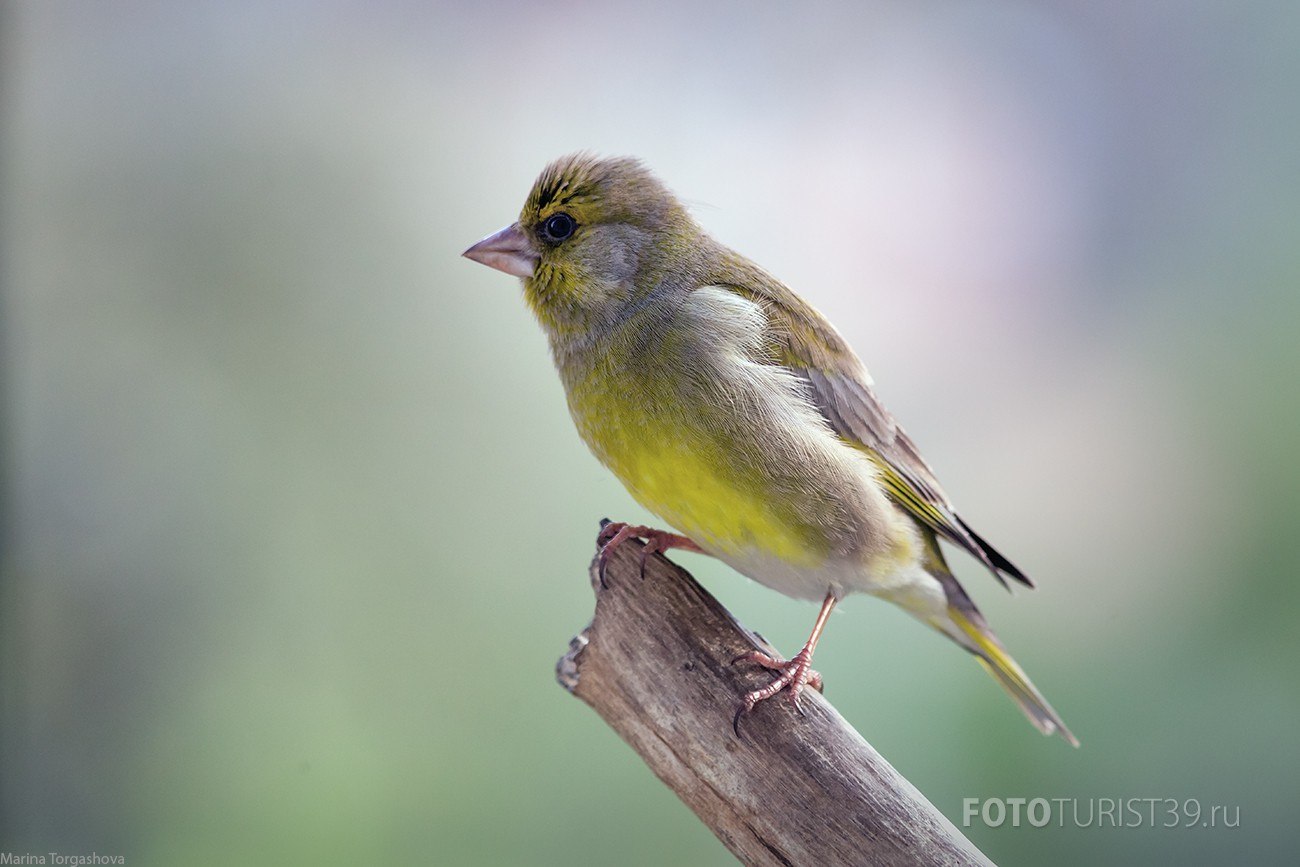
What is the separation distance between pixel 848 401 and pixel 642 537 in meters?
0.45

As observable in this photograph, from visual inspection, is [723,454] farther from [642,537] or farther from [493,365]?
[493,365]

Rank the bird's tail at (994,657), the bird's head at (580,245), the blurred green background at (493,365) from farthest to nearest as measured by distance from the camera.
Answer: the blurred green background at (493,365) → the bird's tail at (994,657) → the bird's head at (580,245)

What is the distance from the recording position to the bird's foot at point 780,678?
5.30ft

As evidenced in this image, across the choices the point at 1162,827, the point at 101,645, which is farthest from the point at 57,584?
the point at 1162,827

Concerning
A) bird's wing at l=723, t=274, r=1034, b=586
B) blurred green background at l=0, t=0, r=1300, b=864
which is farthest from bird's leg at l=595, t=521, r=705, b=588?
blurred green background at l=0, t=0, r=1300, b=864

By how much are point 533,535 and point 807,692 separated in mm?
1154

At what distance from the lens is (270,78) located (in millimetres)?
2621

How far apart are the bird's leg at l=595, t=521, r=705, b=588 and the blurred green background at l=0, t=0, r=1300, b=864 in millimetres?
692

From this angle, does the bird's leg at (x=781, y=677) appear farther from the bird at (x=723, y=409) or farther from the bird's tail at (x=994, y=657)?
the bird's tail at (x=994, y=657)

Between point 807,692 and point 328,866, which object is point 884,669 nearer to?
point 807,692

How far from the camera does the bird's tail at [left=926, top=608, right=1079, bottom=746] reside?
2.11 metres

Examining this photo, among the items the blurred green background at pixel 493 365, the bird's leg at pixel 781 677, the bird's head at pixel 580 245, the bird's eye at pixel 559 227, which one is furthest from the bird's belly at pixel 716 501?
the blurred green background at pixel 493 365

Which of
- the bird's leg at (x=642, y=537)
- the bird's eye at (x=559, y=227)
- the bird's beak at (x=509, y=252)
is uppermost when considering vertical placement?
the bird's eye at (x=559, y=227)

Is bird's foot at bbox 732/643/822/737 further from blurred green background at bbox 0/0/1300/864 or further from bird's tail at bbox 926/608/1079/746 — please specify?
blurred green background at bbox 0/0/1300/864
